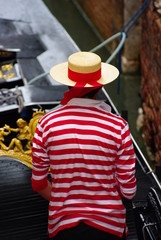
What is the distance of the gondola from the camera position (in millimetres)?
2346

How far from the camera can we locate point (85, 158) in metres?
1.69

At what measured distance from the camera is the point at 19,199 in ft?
8.25

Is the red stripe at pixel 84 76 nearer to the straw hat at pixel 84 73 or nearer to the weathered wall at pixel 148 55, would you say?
the straw hat at pixel 84 73

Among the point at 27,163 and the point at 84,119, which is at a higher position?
the point at 84,119

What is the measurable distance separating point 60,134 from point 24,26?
123 inches

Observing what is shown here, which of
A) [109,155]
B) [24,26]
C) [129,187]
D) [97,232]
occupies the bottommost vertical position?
[24,26]

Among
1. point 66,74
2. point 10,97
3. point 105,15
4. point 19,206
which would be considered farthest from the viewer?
point 105,15

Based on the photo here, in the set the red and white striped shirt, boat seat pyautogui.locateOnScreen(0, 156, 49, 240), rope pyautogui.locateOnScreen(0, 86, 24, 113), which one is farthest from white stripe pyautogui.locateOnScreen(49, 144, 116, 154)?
rope pyautogui.locateOnScreen(0, 86, 24, 113)

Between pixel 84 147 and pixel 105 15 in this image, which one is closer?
pixel 84 147

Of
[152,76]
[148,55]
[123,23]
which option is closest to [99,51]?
[123,23]

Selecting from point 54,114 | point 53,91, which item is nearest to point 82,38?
point 53,91

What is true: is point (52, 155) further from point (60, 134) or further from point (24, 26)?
point (24, 26)

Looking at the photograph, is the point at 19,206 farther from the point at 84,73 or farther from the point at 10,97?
the point at 84,73

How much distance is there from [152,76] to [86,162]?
9.29 ft
